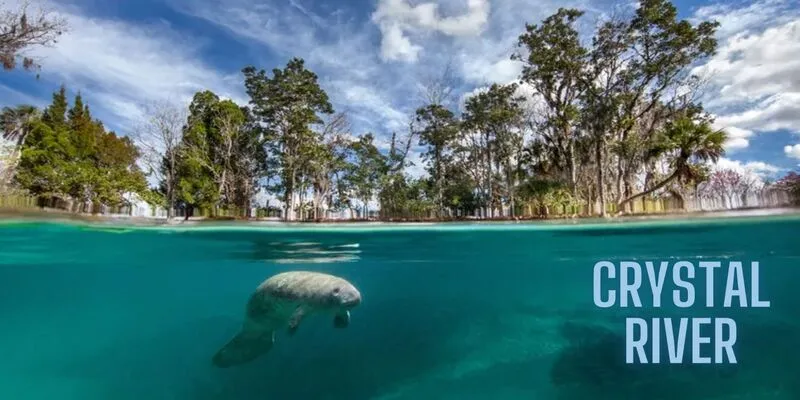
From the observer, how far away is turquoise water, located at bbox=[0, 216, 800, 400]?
14734 mm

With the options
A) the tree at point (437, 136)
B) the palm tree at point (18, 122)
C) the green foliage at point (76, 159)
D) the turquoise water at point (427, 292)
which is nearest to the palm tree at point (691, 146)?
the turquoise water at point (427, 292)

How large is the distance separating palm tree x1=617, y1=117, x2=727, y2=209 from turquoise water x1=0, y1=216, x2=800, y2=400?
12.8ft

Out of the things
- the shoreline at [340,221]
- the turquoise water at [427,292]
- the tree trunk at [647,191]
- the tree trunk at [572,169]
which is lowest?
the turquoise water at [427,292]

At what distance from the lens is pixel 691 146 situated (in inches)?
869

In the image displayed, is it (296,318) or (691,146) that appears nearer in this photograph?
(296,318)

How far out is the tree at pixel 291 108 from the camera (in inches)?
1154

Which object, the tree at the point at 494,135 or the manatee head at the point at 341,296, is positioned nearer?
the manatee head at the point at 341,296

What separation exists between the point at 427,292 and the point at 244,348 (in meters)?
25.7

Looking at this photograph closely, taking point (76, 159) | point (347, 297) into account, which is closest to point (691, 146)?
point (347, 297)

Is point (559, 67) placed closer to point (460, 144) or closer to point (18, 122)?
point (460, 144)

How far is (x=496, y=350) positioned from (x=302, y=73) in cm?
2145

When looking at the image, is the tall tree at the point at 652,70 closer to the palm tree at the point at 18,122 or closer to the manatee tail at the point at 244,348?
the manatee tail at the point at 244,348

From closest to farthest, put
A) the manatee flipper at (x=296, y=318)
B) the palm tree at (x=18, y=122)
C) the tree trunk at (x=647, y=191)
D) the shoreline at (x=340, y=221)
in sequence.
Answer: the manatee flipper at (x=296, y=318) < the shoreline at (x=340, y=221) < the tree trunk at (x=647, y=191) < the palm tree at (x=18, y=122)

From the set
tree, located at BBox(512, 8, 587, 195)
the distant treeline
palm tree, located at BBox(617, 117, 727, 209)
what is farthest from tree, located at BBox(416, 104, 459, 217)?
palm tree, located at BBox(617, 117, 727, 209)
